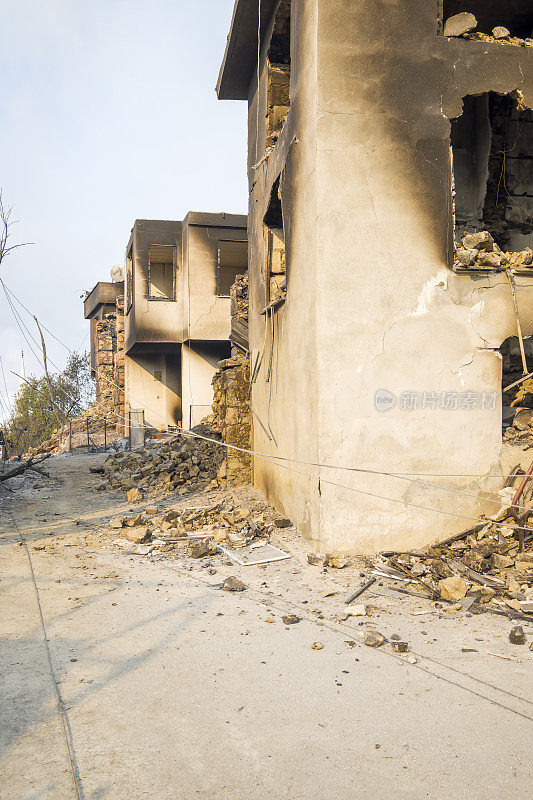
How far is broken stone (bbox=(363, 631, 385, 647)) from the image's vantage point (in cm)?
401

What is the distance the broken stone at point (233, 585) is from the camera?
5195mm

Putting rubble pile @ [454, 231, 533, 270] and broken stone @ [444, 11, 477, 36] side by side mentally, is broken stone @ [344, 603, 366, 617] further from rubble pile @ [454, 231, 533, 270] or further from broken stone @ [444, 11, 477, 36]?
broken stone @ [444, 11, 477, 36]

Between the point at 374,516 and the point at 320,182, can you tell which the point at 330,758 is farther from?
the point at 320,182

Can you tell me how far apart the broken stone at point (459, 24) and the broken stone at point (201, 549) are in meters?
6.40

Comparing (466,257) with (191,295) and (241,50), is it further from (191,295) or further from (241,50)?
(191,295)

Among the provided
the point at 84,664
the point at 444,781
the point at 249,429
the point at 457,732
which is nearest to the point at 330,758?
the point at 444,781

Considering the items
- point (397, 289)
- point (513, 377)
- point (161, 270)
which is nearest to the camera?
point (397, 289)

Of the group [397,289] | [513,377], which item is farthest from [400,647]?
[513,377]

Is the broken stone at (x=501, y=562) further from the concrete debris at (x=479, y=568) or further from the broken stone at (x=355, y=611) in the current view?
the broken stone at (x=355, y=611)

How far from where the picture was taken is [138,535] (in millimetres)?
7027

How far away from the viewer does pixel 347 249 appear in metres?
6.19

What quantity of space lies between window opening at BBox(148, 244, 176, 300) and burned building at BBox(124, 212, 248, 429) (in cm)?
3

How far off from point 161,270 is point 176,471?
11.7m

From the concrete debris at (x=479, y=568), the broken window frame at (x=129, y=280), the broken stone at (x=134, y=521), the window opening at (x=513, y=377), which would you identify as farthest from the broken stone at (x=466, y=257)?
the broken window frame at (x=129, y=280)
